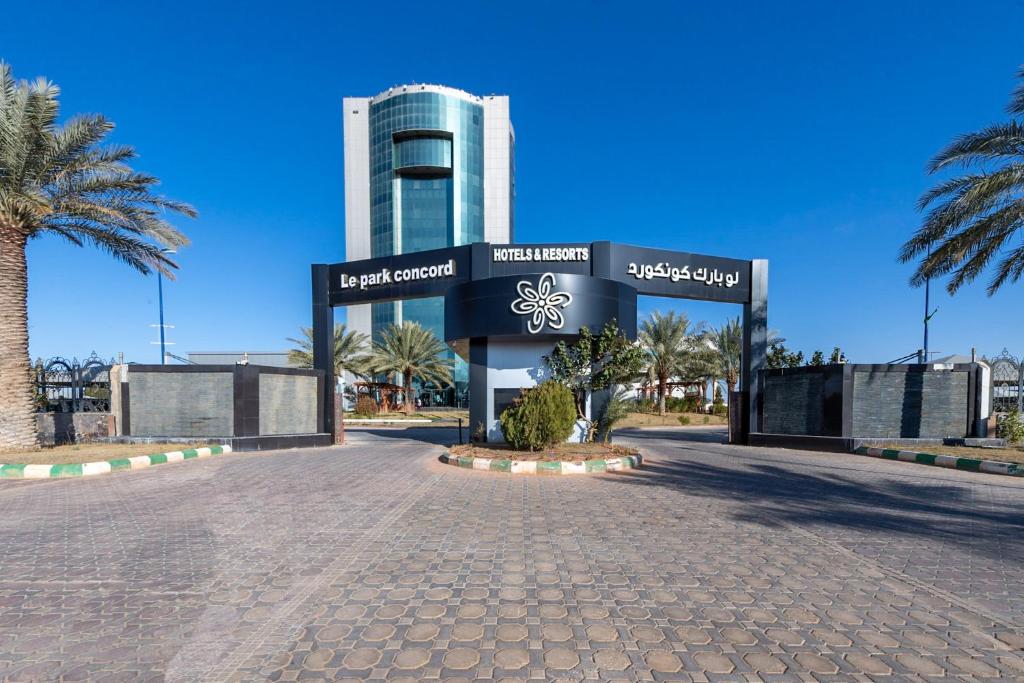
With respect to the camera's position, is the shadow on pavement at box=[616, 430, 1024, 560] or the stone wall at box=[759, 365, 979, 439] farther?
the stone wall at box=[759, 365, 979, 439]

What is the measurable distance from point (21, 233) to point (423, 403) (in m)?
46.2

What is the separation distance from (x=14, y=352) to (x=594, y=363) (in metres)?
15.4

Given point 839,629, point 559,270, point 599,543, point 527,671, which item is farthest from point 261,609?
point 559,270

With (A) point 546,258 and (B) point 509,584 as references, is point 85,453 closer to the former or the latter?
(B) point 509,584

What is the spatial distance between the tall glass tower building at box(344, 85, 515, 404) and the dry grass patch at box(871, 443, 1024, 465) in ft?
185

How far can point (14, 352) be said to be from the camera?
11.9 meters

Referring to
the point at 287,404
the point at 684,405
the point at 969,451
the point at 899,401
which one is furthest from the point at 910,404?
the point at 684,405

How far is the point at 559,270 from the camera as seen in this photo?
1447cm

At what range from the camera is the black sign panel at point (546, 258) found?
563 inches

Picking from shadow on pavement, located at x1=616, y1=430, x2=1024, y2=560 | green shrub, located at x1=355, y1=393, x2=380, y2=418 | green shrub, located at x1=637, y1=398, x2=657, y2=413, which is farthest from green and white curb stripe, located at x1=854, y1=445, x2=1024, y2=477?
green shrub, located at x1=355, y1=393, x2=380, y2=418

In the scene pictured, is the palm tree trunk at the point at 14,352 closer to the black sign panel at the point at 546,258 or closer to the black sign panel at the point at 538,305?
the black sign panel at the point at 538,305

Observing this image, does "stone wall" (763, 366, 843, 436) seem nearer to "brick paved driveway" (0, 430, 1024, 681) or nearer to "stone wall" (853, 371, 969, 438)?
"stone wall" (853, 371, 969, 438)

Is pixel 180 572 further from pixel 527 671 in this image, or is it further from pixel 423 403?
pixel 423 403

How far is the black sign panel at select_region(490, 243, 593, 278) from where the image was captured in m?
14.3
